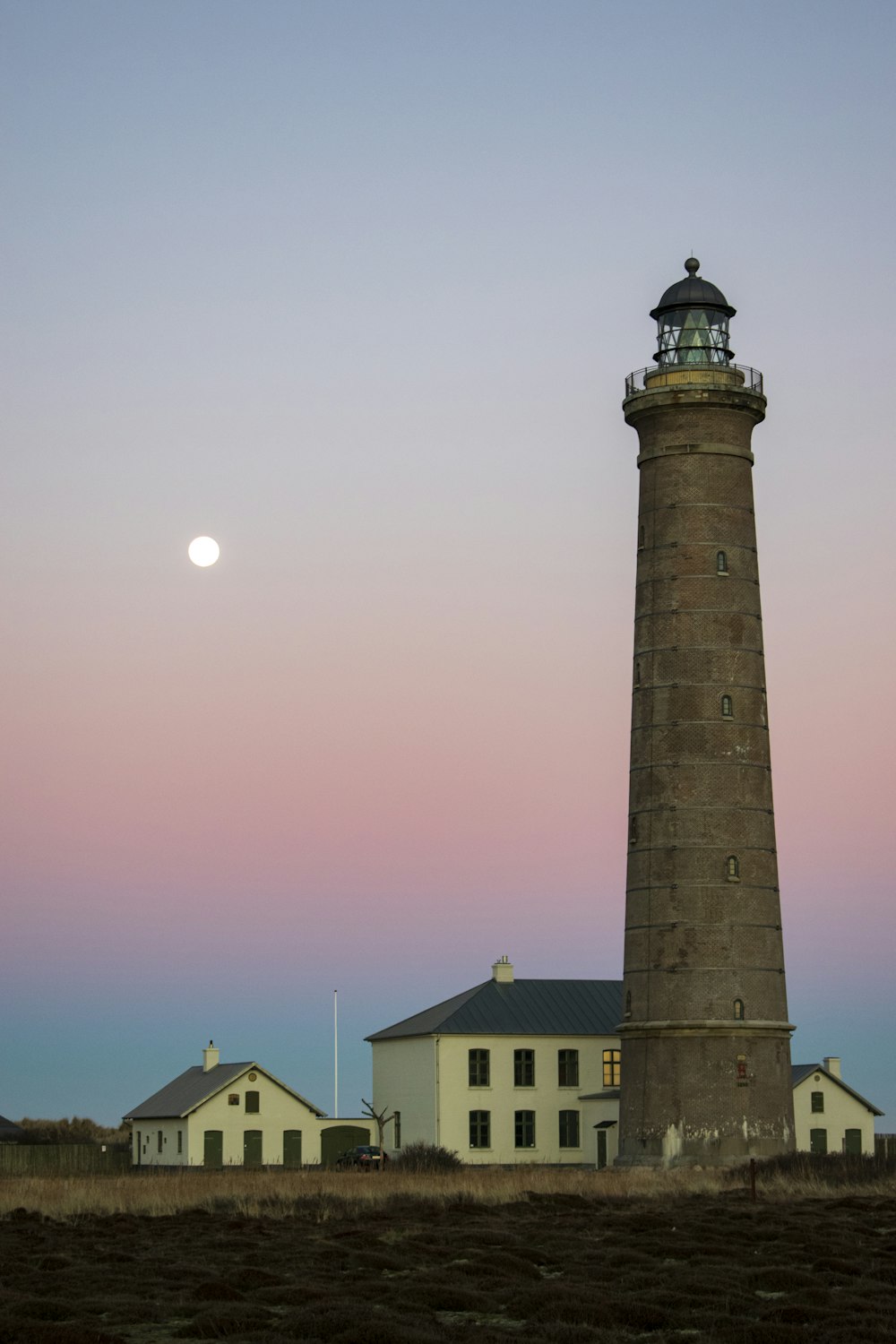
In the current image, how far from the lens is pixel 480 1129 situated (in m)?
53.9

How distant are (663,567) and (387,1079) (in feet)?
69.7

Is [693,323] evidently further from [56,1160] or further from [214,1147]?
[56,1160]

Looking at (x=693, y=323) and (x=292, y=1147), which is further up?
(x=693, y=323)

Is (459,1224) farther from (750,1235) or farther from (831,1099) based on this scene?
(831,1099)

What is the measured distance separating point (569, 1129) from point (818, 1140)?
7257 millimetres

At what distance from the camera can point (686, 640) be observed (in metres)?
43.9

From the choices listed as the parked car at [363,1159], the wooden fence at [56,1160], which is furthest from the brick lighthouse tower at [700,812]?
the wooden fence at [56,1160]

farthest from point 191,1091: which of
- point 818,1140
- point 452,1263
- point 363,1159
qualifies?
point 452,1263

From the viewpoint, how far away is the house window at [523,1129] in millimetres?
54250

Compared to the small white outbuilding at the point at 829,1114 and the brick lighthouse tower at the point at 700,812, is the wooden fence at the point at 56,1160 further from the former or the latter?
the small white outbuilding at the point at 829,1114

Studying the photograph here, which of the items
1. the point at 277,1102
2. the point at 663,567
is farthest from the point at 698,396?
the point at 277,1102

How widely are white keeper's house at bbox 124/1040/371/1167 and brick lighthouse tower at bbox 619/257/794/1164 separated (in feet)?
54.6

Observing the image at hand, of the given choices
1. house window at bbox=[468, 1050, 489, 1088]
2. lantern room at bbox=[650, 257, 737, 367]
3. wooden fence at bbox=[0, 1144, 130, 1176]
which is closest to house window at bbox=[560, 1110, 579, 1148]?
house window at bbox=[468, 1050, 489, 1088]

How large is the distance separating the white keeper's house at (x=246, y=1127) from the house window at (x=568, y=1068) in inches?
281
